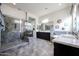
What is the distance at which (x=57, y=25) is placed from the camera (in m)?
1.51

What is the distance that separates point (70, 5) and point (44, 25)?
53 centimetres

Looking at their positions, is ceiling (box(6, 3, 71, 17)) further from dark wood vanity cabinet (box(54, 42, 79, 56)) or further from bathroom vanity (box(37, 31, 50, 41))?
dark wood vanity cabinet (box(54, 42, 79, 56))

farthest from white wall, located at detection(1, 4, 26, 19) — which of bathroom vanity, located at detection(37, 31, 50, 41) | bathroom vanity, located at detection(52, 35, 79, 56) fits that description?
bathroom vanity, located at detection(52, 35, 79, 56)

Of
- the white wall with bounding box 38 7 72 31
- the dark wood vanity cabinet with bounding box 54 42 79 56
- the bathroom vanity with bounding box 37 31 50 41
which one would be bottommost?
the dark wood vanity cabinet with bounding box 54 42 79 56

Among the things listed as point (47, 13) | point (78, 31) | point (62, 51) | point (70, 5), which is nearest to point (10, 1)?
point (47, 13)

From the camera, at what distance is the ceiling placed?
1313 mm

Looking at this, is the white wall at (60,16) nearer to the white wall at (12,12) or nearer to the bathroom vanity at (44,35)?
the bathroom vanity at (44,35)

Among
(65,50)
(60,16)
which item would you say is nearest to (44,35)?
(60,16)

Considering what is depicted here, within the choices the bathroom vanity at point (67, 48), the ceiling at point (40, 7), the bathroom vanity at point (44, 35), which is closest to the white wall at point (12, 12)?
the ceiling at point (40, 7)

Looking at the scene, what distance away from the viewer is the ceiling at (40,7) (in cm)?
131

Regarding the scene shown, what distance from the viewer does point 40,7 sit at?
4.64ft

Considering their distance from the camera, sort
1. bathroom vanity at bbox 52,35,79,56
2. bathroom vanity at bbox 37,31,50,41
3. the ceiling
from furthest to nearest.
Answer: bathroom vanity at bbox 37,31,50,41 < the ceiling < bathroom vanity at bbox 52,35,79,56

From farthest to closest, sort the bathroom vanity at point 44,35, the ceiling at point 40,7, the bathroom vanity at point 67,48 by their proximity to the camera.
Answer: the bathroom vanity at point 44,35 → the ceiling at point 40,7 → the bathroom vanity at point 67,48

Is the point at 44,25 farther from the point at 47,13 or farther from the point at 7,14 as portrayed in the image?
the point at 7,14
